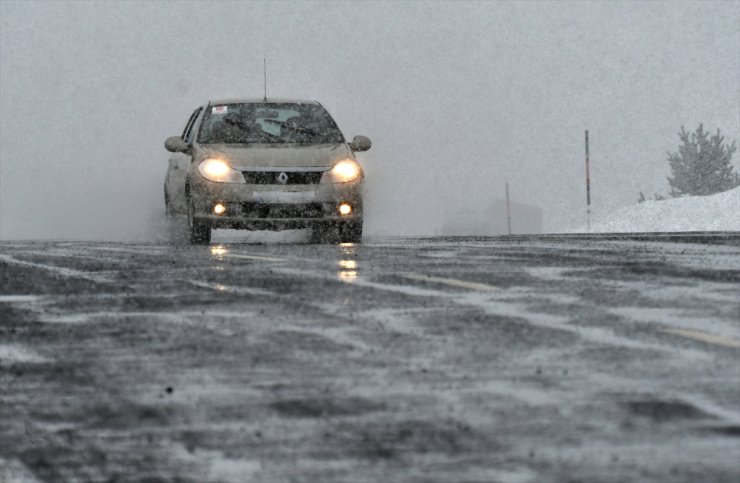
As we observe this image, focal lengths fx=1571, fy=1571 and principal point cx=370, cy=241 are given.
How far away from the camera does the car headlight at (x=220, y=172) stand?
1670cm

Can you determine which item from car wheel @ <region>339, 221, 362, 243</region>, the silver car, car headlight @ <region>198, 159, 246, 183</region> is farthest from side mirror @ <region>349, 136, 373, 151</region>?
car headlight @ <region>198, 159, 246, 183</region>

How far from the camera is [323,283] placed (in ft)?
32.6

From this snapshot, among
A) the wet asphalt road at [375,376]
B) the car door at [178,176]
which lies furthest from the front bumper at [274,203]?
the wet asphalt road at [375,376]

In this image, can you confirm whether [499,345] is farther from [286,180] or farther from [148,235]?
[148,235]

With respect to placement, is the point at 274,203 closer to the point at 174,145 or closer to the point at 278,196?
the point at 278,196

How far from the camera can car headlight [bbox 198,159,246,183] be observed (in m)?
16.7

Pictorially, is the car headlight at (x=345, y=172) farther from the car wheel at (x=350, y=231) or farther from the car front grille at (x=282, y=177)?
the car wheel at (x=350, y=231)

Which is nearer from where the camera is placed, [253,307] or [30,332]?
[30,332]

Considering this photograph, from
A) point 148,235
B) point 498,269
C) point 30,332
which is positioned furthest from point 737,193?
point 30,332

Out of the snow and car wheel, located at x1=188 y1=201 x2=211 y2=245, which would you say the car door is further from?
the snow

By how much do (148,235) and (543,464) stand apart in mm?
21991

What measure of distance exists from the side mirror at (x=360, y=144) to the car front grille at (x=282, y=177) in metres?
1.26

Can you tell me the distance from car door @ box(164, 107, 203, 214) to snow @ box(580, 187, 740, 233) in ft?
101

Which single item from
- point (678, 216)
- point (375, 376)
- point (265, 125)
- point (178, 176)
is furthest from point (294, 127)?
point (678, 216)
